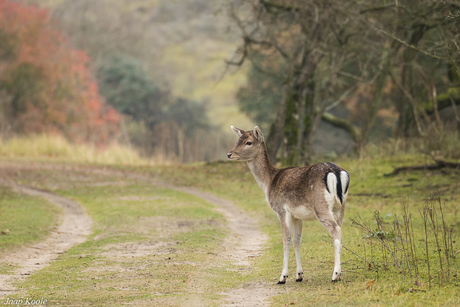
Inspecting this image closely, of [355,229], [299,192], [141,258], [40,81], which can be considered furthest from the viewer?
[40,81]

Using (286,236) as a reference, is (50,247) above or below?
below

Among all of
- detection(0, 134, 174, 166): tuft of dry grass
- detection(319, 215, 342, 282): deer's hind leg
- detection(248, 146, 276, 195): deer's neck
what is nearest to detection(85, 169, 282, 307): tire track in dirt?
detection(319, 215, 342, 282): deer's hind leg

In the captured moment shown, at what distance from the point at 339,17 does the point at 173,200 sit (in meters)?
10.5

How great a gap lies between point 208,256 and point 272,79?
29.2 m

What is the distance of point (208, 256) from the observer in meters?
10.7

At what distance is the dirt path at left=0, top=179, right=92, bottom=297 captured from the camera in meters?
9.59

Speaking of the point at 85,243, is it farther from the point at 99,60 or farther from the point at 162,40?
the point at 162,40

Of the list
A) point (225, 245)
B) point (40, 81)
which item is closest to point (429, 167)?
point (225, 245)

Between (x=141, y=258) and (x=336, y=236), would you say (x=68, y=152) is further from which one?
(x=336, y=236)

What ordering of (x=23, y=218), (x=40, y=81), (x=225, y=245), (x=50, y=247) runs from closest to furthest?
1. (x=225, y=245)
2. (x=50, y=247)
3. (x=23, y=218)
4. (x=40, y=81)

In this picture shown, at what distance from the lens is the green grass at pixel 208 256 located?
761 cm

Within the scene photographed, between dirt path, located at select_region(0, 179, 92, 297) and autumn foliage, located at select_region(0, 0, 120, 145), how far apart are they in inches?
905

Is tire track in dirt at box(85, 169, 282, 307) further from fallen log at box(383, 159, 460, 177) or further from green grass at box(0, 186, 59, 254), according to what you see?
fallen log at box(383, 159, 460, 177)

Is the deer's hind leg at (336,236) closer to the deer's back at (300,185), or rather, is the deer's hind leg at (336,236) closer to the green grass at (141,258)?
the deer's back at (300,185)
